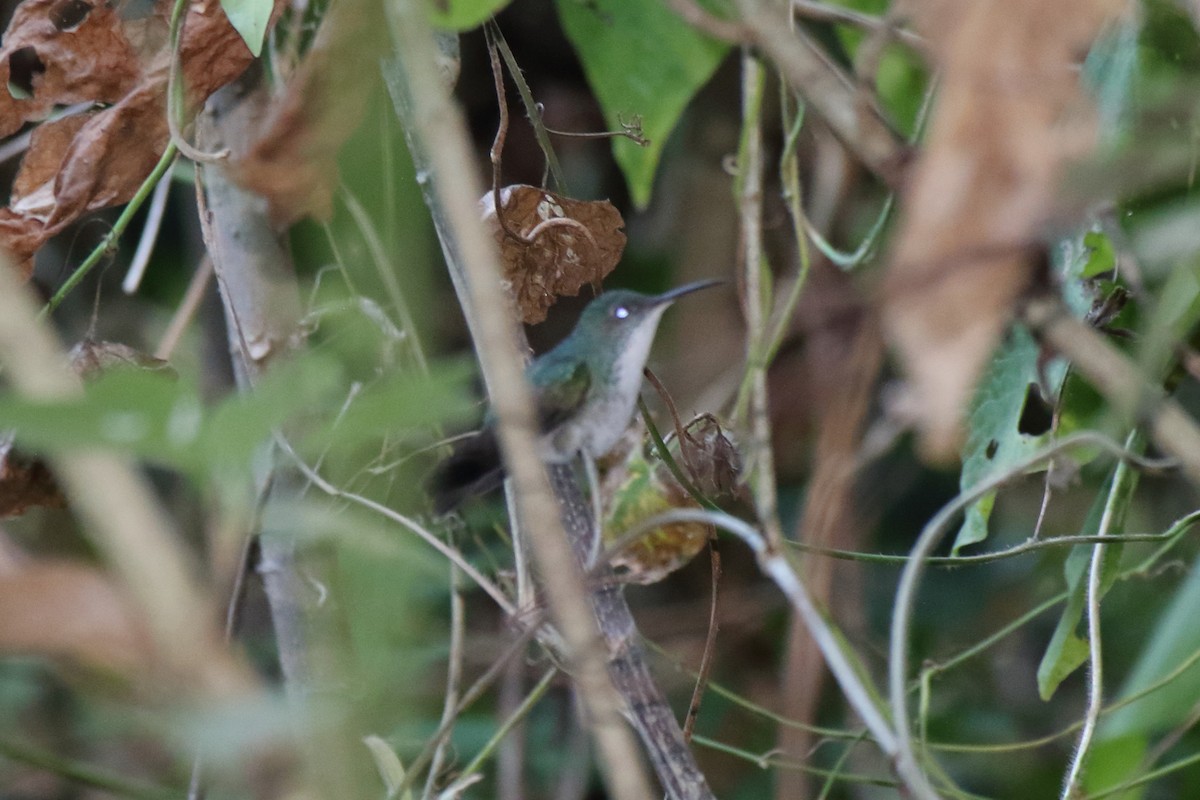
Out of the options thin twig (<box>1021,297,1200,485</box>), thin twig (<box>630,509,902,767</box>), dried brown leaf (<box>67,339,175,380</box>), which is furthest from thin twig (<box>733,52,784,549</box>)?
dried brown leaf (<box>67,339,175,380</box>)

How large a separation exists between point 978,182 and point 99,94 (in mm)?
1037

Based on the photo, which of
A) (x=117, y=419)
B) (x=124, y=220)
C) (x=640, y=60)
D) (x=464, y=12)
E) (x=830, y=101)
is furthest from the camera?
(x=640, y=60)

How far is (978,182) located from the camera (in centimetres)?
57

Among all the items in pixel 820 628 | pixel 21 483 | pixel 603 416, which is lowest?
pixel 603 416

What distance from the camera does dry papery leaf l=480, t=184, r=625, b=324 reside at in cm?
134

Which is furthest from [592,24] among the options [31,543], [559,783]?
[31,543]

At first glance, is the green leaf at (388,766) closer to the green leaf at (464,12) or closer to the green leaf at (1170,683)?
the green leaf at (464,12)

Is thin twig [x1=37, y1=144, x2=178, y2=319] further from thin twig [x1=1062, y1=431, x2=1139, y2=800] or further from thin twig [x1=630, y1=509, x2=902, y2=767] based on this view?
thin twig [x1=1062, y1=431, x2=1139, y2=800]

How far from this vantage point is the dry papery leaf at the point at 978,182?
0.55m

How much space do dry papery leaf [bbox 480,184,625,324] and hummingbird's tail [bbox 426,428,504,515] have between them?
6.8 inches

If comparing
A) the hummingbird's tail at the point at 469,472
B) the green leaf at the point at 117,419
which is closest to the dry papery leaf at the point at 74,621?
the green leaf at the point at 117,419

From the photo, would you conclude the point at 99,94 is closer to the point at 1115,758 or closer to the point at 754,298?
the point at 754,298

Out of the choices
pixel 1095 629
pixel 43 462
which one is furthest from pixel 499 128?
pixel 1095 629

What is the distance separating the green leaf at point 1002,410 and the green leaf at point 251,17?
0.81m
